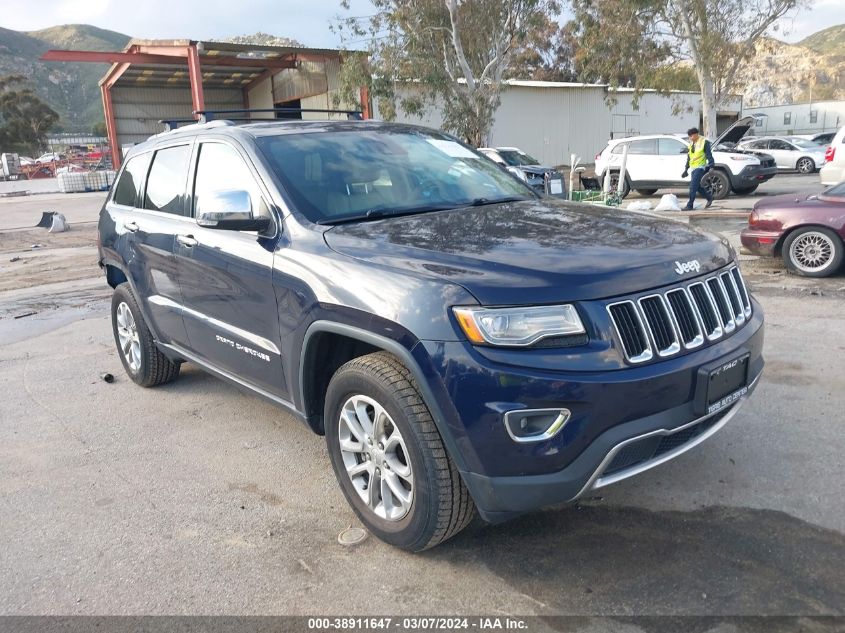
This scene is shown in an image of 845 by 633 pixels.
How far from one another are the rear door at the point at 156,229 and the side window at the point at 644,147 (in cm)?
1529

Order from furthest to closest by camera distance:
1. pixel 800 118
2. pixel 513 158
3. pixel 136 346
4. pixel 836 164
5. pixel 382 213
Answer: pixel 800 118, pixel 513 158, pixel 836 164, pixel 136 346, pixel 382 213

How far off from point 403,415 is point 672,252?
1.31 metres

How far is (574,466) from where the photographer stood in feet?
8.33

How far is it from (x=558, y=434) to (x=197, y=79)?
30.0 m

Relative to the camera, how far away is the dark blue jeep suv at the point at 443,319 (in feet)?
8.27

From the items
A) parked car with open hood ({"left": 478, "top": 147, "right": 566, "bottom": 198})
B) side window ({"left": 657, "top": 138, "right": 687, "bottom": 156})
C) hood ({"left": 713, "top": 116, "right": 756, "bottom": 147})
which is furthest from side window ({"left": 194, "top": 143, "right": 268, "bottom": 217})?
side window ({"left": 657, "top": 138, "right": 687, "bottom": 156})

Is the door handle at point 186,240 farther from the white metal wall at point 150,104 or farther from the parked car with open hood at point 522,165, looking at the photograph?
the white metal wall at point 150,104

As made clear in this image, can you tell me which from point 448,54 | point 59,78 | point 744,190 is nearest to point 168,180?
point 744,190

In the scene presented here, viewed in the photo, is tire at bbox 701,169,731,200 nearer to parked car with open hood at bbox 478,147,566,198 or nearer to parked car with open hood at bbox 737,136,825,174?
parked car with open hood at bbox 478,147,566,198

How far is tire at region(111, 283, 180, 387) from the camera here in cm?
509

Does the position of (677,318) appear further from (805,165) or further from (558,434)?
(805,165)

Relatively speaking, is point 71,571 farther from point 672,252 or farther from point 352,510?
point 672,252

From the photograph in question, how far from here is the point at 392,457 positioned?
9.74 ft

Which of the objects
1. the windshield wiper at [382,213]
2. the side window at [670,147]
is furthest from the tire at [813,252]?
the side window at [670,147]
